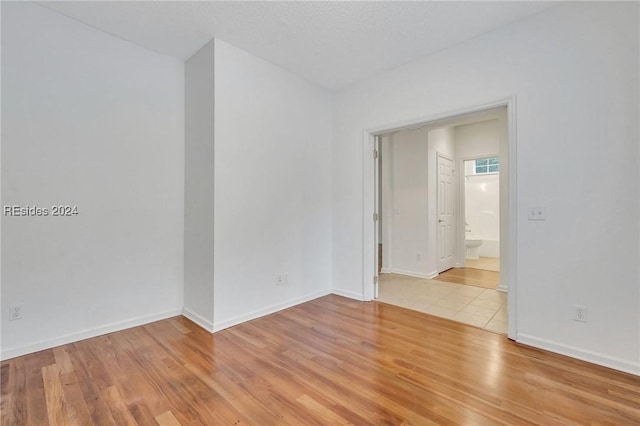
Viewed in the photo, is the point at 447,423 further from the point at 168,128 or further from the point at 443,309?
the point at 168,128

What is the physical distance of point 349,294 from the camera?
3.69m

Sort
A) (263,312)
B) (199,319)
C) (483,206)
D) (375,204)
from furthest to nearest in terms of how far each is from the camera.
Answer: (483,206) < (375,204) < (263,312) < (199,319)

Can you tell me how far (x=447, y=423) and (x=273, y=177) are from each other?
2.57 metres

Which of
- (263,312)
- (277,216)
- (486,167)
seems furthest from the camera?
(486,167)

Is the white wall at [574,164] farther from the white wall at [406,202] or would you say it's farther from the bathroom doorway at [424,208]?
the white wall at [406,202]

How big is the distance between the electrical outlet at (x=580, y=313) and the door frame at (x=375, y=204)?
376 mm

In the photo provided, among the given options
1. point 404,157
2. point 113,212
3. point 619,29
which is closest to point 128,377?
point 113,212

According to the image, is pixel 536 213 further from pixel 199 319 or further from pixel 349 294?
pixel 199 319

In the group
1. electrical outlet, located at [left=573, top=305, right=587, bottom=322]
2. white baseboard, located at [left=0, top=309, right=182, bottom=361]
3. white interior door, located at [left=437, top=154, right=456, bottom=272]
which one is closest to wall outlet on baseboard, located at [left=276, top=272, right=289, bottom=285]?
white baseboard, located at [left=0, top=309, right=182, bottom=361]

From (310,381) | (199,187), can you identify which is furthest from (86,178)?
(310,381)

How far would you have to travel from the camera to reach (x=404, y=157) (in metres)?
Result: 5.09

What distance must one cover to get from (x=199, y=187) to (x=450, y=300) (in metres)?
3.21

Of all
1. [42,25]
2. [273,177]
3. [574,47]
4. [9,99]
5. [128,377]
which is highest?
[42,25]

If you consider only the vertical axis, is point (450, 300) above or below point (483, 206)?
below
